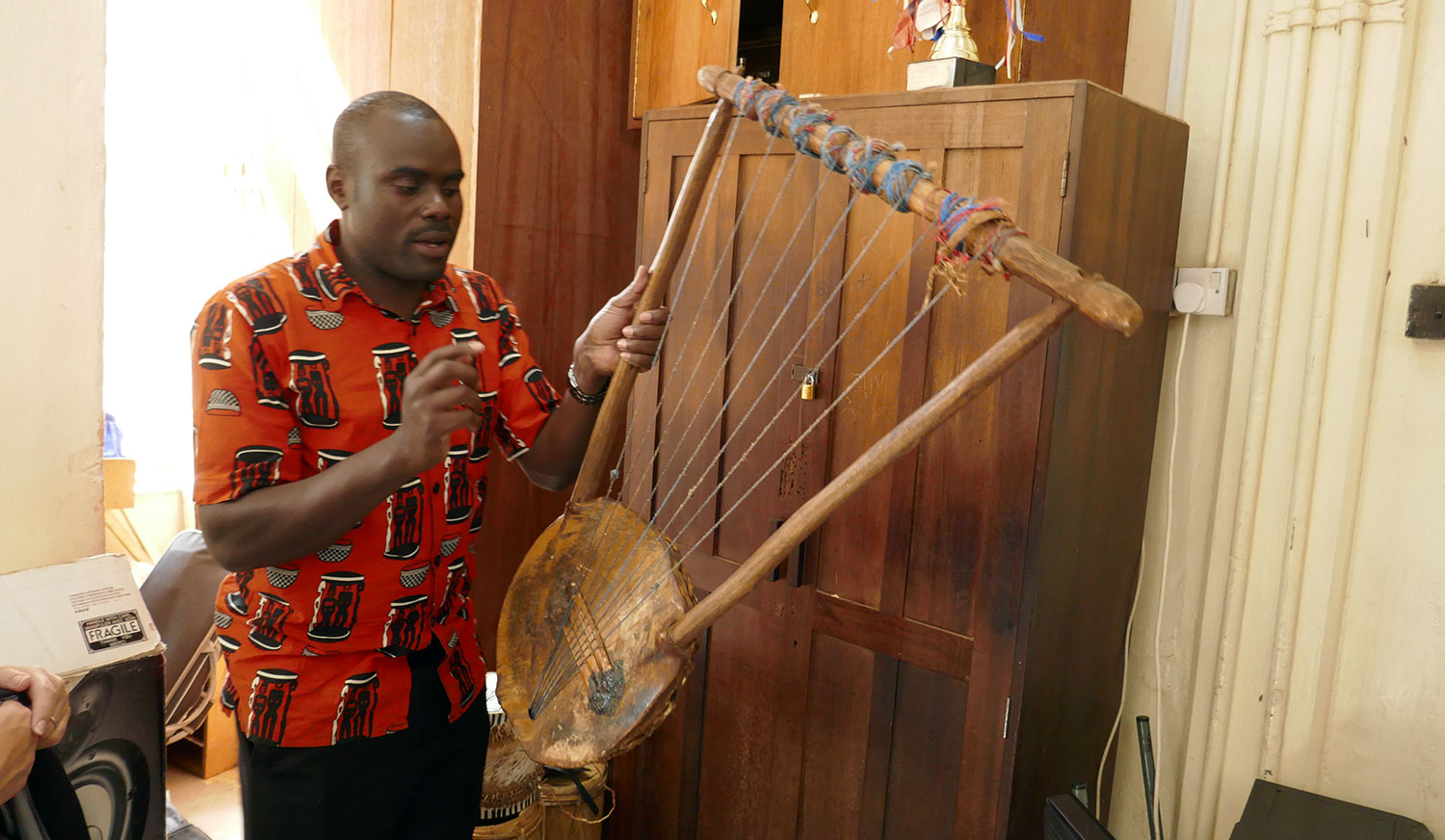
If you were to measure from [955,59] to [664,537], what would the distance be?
930 mm

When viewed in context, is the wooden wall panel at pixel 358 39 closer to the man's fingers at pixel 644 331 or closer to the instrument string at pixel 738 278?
the instrument string at pixel 738 278

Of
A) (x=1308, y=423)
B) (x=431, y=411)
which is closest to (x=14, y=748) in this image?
(x=431, y=411)

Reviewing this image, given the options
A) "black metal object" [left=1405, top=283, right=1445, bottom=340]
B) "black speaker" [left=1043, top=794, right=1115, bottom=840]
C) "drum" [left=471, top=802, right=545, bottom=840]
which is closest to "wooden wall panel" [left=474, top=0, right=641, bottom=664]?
"drum" [left=471, top=802, right=545, bottom=840]

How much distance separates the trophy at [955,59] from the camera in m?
1.73

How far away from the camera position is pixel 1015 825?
1731 millimetres

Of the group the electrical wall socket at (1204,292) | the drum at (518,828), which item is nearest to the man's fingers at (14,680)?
the drum at (518,828)

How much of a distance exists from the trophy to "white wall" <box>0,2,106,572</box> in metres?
1.48

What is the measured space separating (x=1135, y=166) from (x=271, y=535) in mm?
1465

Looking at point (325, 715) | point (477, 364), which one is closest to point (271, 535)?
point (325, 715)

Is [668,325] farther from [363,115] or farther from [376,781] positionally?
[376,781]

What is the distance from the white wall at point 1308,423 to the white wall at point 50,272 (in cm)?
205

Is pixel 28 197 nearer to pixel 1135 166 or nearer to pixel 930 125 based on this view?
pixel 930 125

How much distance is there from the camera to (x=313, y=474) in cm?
142

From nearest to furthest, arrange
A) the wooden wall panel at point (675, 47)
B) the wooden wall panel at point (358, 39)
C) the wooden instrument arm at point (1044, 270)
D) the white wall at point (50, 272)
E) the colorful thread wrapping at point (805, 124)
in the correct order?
the wooden instrument arm at point (1044, 270)
the colorful thread wrapping at point (805, 124)
the white wall at point (50, 272)
the wooden wall panel at point (675, 47)
the wooden wall panel at point (358, 39)
